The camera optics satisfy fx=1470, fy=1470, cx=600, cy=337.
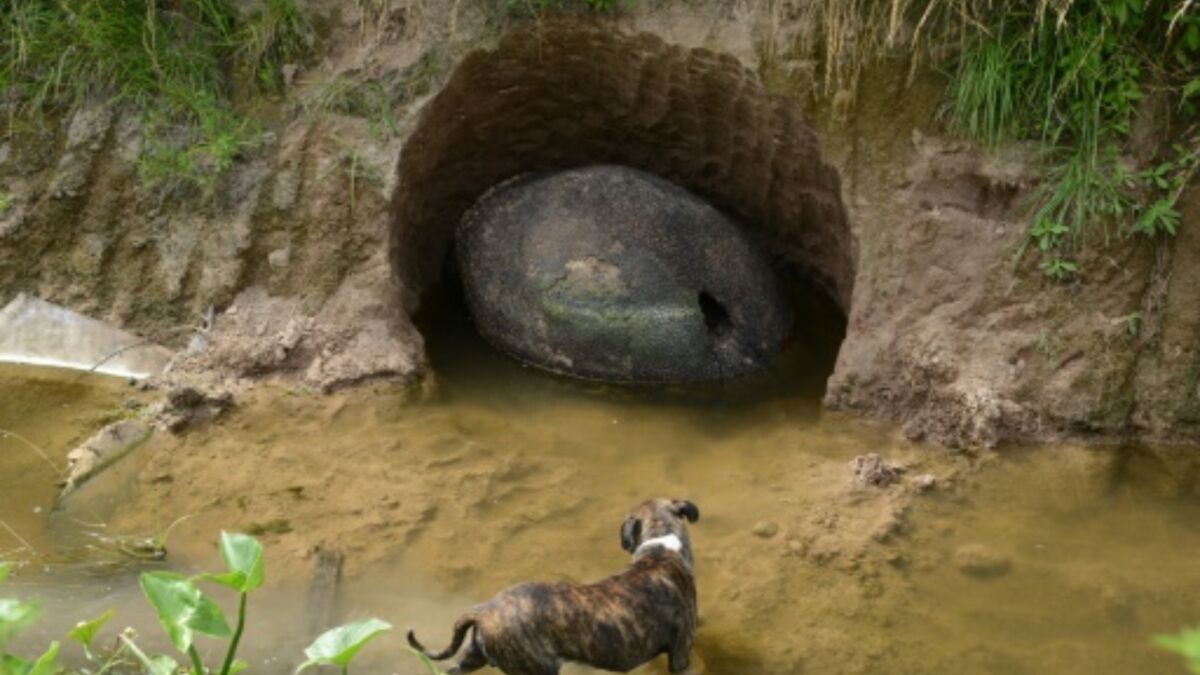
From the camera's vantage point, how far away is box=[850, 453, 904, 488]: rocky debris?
539cm

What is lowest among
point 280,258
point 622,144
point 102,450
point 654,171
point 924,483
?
point 102,450

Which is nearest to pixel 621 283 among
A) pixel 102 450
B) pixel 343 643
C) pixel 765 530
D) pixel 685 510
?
pixel 765 530

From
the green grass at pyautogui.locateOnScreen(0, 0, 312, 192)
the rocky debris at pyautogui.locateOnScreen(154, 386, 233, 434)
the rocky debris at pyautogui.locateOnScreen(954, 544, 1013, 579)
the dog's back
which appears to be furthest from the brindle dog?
the green grass at pyautogui.locateOnScreen(0, 0, 312, 192)

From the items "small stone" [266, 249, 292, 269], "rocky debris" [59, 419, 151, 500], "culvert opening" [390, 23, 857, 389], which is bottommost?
"rocky debris" [59, 419, 151, 500]

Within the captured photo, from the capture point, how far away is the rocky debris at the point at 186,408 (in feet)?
19.3

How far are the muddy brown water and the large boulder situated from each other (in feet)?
0.61

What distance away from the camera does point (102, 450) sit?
5691 millimetres

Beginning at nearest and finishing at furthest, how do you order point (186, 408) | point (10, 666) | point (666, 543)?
point (10, 666) < point (666, 543) < point (186, 408)

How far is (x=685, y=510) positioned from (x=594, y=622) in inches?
28.0

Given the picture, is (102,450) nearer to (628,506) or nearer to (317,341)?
(317,341)

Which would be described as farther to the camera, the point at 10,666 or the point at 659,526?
the point at 659,526

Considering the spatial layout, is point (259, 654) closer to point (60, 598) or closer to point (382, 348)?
point (60, 598)

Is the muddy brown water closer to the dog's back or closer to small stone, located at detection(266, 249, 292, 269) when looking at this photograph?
the dog's back

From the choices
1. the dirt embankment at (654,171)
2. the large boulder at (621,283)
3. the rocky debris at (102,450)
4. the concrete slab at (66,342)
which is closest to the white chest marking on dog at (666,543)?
the dirt embankment at (654,171)
